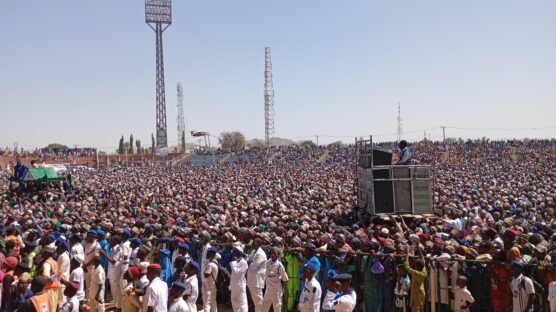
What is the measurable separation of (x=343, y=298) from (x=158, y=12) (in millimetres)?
57764

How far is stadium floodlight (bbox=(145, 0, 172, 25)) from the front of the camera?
57469 mm

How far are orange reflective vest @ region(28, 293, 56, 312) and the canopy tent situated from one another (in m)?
16.1

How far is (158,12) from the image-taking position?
58.0 meters

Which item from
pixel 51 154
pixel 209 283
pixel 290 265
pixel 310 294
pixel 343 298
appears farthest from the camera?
pixel 51 154

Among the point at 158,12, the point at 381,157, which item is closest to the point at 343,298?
the point at 381,157

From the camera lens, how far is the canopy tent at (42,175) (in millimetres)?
19703

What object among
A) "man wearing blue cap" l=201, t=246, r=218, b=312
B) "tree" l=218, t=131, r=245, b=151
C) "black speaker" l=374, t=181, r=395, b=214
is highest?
"tree" l=218, t=131, r=245, b=151

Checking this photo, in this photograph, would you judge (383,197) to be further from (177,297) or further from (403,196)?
(177,297)

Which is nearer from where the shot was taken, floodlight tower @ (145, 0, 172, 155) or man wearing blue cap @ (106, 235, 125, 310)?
man wearing blue cap @ (106, 235, 125, 310)

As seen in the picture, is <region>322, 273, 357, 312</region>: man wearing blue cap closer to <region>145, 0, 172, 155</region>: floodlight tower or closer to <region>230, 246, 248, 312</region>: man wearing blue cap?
<region>230, 246, 248, 312</region>: man wearing blue cap

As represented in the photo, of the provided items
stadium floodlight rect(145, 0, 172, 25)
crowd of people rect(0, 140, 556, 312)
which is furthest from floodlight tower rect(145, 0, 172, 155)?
crowd of people rect(0, 140, 556, 312)

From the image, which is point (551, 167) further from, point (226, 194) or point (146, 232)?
point (146, 232)

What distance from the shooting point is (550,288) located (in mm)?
5660

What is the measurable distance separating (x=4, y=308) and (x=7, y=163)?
4329 cm
